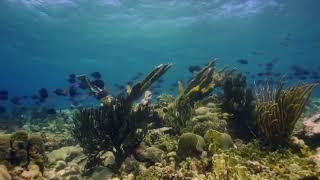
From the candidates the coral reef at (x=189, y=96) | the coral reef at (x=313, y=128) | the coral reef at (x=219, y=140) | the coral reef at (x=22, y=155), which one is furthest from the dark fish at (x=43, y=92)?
the coral reef at (x=313, y=128)

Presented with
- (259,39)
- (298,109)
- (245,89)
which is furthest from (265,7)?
(298,109)

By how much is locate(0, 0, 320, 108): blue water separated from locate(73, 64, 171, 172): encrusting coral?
13854 mm

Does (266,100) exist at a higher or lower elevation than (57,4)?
lower

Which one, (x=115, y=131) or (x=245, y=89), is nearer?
(x=115, y=131)

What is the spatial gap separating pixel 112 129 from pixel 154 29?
34.2m

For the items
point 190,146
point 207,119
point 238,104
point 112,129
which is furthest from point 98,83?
point 190,146

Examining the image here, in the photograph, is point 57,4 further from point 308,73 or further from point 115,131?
point 115,131

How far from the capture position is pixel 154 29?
1601 inches

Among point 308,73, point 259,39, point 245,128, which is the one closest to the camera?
point 245,128

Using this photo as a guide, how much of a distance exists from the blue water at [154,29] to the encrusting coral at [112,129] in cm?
1385

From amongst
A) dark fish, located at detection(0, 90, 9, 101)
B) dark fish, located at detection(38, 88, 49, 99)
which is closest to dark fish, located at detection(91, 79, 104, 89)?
dark fish, located at detection(38, 88, 49, 99)

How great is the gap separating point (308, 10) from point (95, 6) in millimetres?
19420

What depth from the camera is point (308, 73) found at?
17969 millimetres

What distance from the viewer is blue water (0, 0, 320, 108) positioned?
3238 centimetres
